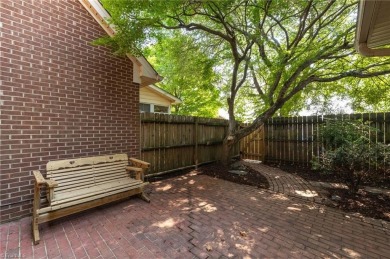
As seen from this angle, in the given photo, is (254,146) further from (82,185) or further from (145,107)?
(82,185)

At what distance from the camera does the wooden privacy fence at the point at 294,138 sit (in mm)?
6947

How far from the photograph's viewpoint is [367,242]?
8.54 ft

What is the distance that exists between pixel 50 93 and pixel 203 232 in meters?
3.48

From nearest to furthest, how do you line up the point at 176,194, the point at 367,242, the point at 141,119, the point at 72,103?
the point at 367,242 < the point at 72,103 < the point at 176,194 < the point at 141,119

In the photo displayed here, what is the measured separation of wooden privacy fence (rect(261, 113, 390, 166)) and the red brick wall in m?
6.37

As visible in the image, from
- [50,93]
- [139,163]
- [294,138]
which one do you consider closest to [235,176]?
[139,163]

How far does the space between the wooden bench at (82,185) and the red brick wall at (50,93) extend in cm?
29

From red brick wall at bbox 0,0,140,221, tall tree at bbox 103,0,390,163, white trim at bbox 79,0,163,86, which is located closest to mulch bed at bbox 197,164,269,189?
tall tree at bbox 103,0,390,163

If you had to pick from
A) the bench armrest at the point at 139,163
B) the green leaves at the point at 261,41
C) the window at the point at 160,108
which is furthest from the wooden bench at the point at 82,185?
the window at the point at 160,108

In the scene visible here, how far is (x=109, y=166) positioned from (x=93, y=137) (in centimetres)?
69

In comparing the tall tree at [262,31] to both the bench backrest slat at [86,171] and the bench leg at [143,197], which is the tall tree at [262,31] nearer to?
the bench backrest slat at [86,171]

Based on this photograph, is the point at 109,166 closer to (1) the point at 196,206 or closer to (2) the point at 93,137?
(2) the point at 93,137

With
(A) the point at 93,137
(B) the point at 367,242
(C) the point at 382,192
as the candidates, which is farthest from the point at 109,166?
(C) the point at 382,192

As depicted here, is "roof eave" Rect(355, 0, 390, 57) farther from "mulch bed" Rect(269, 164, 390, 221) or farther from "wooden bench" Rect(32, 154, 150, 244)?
"wooden bench" Rect(32, 154, 150, 244)
